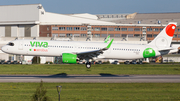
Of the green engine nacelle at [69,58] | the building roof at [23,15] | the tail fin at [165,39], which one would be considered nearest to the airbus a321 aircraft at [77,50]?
the green engine nacelle at [69,58]

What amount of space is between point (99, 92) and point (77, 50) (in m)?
14.4

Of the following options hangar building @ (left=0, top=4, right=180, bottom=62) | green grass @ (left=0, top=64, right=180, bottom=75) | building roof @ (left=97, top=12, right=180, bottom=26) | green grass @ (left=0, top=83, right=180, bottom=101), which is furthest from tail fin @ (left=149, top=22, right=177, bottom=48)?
building roof @ (left=97, top=12, right=180, bottom=26)

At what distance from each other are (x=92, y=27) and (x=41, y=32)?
2679cm

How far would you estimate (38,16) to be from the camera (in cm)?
12875

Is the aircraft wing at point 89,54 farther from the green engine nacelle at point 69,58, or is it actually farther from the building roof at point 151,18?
the building roof at point 151,18

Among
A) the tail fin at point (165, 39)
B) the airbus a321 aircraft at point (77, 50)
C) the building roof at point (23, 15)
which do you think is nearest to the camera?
the airbus a321 aircraft at point (77, 50)

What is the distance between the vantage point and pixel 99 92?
29.1m

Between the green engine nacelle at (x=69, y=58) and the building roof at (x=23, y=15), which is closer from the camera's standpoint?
the green engine nacelle at (x=69, y=58)

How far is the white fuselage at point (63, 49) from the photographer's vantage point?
135 feet

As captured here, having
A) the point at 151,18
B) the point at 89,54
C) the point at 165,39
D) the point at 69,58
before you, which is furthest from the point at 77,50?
the point at 151,18

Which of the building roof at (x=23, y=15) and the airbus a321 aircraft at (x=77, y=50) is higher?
the building roof at (x=23, y=15)

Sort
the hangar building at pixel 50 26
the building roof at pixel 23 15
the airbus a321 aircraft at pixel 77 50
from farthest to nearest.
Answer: the hangar building at pixel 50 26 → the building roof at pixel 23 15 → the airbus a321 aircraft at pixel 77 50

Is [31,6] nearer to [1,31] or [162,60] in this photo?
[1,31]

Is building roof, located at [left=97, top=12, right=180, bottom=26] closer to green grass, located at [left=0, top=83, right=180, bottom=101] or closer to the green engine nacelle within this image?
the green engine nacelle
